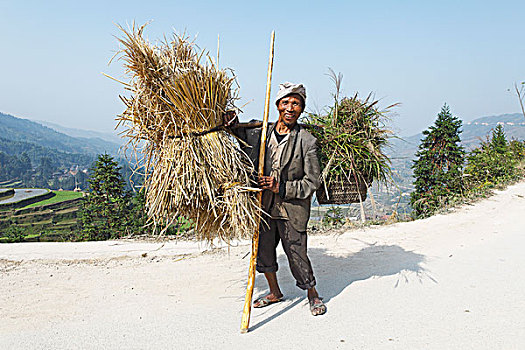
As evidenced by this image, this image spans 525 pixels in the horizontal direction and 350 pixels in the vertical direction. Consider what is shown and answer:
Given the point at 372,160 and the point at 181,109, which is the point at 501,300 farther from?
the point at 181,109

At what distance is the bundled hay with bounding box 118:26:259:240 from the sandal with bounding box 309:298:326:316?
3.37ft

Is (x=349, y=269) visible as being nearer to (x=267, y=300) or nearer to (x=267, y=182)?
(x=267, y=300)

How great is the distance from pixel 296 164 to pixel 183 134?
1.05 m

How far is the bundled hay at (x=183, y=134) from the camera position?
270 centimetres

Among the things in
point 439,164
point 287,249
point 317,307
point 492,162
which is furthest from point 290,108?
point 492,162

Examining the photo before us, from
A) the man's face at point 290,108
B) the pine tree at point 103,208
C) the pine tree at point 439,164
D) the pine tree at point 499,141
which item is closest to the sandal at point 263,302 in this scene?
the man's face at point 290,108

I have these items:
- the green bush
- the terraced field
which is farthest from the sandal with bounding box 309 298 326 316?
the green bush

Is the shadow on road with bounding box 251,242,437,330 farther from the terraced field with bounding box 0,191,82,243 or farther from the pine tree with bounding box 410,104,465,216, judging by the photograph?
the terraced field with bounding box 0,191,82,243

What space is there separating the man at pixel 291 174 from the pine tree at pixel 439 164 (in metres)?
5.80

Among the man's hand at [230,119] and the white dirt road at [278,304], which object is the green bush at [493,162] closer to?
the white dirt road at [278,304]

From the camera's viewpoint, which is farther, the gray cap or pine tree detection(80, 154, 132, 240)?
pine tree detection(80, 154, 132, 240)

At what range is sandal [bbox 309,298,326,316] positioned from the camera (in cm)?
324

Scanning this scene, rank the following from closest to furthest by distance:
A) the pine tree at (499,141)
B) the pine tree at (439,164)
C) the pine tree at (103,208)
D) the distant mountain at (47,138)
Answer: the pine tree at (103,208) < the pine tree at (439,164) < the pine tree at (499,141) < the distant mountain at (47,138)

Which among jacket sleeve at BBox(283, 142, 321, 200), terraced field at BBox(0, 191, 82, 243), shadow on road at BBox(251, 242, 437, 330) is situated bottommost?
shadow on road at BBox(251, 242, 437, 330)
